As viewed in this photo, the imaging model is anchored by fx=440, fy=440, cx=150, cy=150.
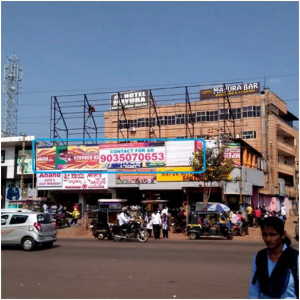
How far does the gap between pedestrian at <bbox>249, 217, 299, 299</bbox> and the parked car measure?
13.1 metres

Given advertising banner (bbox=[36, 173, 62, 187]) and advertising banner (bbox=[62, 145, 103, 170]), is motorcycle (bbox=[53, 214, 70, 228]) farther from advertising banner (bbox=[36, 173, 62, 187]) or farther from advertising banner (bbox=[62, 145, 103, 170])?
advertising banner (bbox=[62, 145, 103, 170])

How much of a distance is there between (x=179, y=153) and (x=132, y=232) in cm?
1400

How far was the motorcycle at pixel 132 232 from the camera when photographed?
20.0 m

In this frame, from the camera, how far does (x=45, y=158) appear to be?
121 ft

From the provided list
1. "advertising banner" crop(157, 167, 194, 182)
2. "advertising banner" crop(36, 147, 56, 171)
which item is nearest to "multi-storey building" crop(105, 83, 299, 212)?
"advertising banner" crop(36, 147, 56, 171)

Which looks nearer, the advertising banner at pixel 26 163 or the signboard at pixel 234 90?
the advertising banner at pixel 26 163

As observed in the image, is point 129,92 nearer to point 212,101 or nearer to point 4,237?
point 212,101

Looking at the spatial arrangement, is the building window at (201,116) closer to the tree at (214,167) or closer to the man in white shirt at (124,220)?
the tree at (214,167)

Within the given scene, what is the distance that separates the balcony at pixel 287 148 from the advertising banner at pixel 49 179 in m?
24.3

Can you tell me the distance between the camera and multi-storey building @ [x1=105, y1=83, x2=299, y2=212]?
45.3 meters

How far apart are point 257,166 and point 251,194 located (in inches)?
207

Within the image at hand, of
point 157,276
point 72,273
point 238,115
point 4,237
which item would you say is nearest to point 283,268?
point 157,276

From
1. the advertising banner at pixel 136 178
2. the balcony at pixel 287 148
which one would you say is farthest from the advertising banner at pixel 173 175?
the balcony at pixel 287 148

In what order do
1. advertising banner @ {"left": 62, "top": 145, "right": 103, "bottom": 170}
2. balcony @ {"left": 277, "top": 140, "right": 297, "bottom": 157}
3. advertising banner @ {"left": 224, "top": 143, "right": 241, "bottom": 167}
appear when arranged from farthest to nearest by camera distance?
balcony @ {"left": 277, "top": 140, "right": 297, "bottom": 157} < advertising banner @ {"left": 62, "top": 145, "right": 103, "bottom": 170} < advertising banner @ {"left": 224, "top": 143, "right": 241, "bottom": 167}
